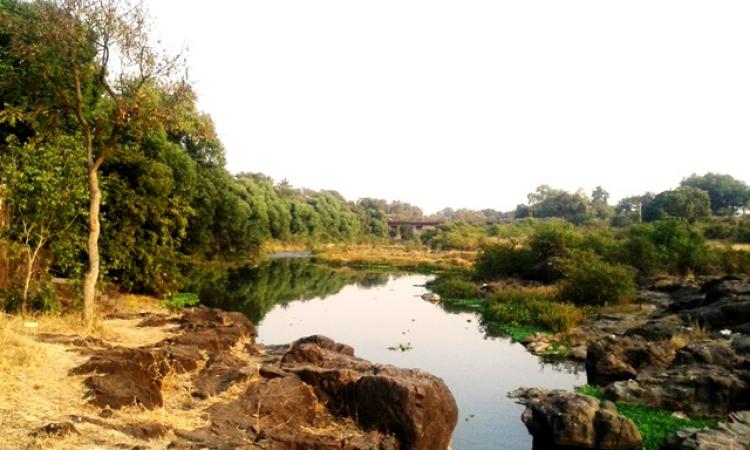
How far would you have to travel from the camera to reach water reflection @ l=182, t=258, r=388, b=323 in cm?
3102

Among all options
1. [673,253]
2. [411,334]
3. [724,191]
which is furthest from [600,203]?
[411,334]

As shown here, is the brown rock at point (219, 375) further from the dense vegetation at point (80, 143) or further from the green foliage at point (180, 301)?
the green foliage at point (180, 301)

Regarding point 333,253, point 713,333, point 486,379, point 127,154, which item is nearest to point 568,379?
point 486,379

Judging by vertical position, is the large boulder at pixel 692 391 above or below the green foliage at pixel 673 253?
below

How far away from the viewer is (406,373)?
10156 mm

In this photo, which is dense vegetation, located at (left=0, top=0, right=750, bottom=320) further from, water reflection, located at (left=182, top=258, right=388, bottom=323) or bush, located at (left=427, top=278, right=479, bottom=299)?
bush, located at (left=427, top=278, right=479, bottom=299)

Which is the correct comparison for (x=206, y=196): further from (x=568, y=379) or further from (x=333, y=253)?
(x=568, y=379)

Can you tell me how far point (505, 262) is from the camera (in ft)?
135

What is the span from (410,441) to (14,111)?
40.4ft

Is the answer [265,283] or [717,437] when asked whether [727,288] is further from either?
[265,283]

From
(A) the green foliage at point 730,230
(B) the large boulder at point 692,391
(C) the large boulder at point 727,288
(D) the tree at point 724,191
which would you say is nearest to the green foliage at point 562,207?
(D) the tree at point 724,191

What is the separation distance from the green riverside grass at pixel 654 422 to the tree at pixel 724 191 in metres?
103

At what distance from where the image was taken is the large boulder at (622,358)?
16.8 metres

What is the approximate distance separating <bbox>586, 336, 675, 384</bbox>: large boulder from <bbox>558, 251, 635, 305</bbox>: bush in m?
10.9
